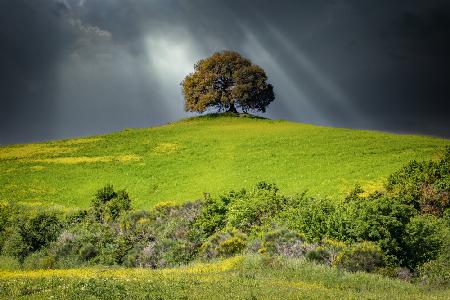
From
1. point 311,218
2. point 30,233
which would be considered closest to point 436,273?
point 311,218

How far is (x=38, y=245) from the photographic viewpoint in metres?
33.6

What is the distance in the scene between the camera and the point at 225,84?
358 ft

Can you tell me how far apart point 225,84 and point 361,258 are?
289 ft

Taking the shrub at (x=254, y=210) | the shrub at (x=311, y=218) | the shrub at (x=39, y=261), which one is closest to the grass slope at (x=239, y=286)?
the shrub at (x=311, y=218)

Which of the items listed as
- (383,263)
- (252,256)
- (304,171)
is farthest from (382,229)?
(304,171)

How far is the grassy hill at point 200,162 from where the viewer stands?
50.9 meters

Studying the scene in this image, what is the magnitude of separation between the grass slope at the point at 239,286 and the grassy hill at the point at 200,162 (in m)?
24.4

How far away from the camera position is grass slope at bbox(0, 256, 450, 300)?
49.0 feet

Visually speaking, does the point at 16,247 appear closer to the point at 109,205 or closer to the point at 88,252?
the point at 88,252

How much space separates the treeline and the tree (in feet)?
221

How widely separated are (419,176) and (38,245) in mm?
25632

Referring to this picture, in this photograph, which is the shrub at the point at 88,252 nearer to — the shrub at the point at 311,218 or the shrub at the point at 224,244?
the shrub at the point at 224,244

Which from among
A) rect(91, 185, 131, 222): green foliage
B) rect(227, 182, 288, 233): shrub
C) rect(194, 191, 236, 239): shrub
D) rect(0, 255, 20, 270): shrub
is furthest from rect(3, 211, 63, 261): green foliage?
rect(227, 182, 288, 233): shrub

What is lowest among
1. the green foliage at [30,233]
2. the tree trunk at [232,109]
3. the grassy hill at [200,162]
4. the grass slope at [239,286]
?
the grass slope at [239,286]
